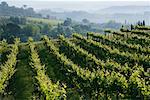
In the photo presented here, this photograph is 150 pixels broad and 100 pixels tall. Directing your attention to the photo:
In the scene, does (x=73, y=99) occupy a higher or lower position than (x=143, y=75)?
lower

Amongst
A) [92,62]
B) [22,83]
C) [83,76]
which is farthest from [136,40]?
[83,76]

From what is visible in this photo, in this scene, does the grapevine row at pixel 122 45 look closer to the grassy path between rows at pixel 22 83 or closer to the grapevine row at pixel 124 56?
the grapevine row at pixel 124 56

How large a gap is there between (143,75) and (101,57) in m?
24.4

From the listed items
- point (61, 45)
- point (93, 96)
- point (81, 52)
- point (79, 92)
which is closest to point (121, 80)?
point (93, 96)

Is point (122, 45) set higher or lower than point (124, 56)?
lower

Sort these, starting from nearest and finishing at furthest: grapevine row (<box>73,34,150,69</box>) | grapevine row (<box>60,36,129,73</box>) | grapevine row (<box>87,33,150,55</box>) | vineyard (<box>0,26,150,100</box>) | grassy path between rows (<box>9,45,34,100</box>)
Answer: vineyard (<box>0,26,150,100</box>)
grapevine row (<box>60,36,129,73</box>)
grassy path between rows (<box>9,45,34,100</box>)
grapevine row (<box>73,34,150,69</box>)
grapevine row (<box>87,33,150,55</box>)

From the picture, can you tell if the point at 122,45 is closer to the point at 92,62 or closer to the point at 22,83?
the point at 92,62

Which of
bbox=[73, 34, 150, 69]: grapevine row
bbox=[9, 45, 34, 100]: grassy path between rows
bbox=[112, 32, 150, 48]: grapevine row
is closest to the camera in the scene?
bbox=[9, 45, 34, 100]: grassy path between rows

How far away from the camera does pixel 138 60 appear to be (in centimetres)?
5294

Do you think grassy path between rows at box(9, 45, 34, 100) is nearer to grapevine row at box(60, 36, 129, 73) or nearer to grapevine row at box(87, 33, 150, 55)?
grapevine row at box(60, 36, 129, 73)

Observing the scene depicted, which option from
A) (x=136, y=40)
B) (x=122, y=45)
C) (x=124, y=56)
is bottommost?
(x=122, y=45)

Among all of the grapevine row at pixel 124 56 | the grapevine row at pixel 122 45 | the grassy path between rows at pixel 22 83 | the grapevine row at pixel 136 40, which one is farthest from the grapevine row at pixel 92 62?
the grapevine row at pixel 136 40

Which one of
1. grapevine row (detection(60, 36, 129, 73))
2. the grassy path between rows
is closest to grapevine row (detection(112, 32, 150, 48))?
grapevine row (detection(60, 36, 129, 73))

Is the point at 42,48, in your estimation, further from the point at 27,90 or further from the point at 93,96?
the point at 93,96
